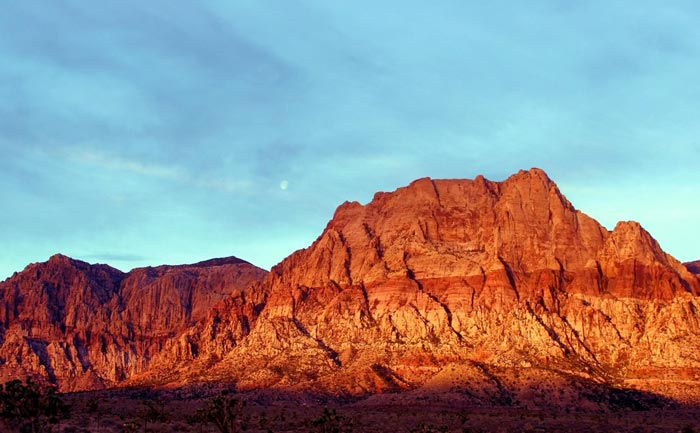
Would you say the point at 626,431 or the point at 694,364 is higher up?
the point at 694,364

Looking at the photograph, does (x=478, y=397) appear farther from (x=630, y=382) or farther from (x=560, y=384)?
(x=630, y=382)

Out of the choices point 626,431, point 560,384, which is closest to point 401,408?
point 560,384

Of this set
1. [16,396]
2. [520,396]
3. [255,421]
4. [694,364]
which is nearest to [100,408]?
[255,421]

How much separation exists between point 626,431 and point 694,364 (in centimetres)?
5892

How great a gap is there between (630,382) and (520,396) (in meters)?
26.9

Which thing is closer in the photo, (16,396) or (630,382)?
(16,396)

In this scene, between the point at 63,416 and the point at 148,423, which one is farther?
the point at 148,423

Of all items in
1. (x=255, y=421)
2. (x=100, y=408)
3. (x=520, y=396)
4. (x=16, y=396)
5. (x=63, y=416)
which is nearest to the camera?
(x=16, y=396)

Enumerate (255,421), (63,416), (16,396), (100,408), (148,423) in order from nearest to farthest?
(16,396) < (63,416) < (148,423) < (255,421) < (100,408)

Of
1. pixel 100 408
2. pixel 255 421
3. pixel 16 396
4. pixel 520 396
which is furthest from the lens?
pixel 520 396

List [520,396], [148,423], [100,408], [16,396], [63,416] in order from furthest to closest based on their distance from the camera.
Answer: [520,396]
[100,408]
[148,423]
[63,416]
[16,396]

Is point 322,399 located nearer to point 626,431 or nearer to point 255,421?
point 255,421

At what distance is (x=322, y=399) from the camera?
196 m

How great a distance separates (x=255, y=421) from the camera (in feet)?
515
